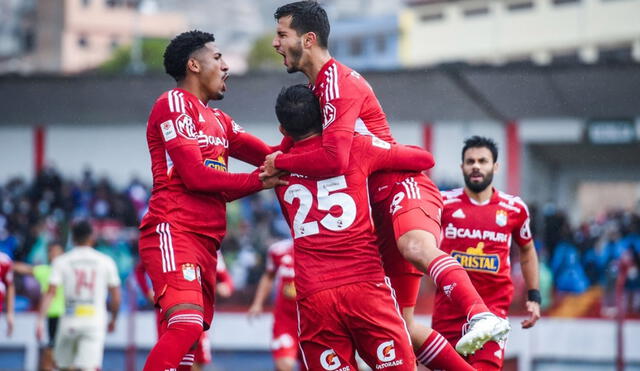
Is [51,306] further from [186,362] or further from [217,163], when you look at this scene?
[217,163]

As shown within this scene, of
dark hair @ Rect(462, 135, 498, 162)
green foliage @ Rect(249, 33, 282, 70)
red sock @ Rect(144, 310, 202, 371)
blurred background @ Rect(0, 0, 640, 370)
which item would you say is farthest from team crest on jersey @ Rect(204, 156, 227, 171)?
green foliage @ Rect(249, 33, 282, 70)

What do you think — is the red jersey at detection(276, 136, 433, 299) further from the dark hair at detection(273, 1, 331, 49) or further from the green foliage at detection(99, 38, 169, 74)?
the green foliage at detection(99, 38, 169, 74)

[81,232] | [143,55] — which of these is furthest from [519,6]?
A: [81,232]

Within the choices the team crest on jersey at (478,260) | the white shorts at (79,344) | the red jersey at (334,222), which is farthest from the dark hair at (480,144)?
the white shorts at (79,344)

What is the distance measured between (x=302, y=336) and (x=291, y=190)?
3.04 ft

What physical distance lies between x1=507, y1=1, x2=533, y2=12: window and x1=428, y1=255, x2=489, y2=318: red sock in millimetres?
51367

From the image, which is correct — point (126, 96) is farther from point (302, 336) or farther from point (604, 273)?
point (302, 336)

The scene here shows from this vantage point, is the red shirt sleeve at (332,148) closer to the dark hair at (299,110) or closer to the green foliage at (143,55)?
the dark hair at (299,110)

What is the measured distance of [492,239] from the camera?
7.99 metres

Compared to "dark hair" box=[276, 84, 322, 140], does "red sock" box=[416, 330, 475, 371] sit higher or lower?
lower

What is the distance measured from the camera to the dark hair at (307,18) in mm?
6504

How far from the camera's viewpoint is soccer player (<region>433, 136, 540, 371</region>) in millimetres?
7840

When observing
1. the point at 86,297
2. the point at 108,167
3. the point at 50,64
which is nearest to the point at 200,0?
the point at 50,64

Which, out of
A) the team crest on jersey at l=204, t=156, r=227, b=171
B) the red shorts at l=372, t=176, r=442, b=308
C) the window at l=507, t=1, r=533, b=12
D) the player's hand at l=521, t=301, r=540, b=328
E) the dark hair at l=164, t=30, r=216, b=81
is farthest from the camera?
the window at l=507, t=1, r=533, b=12
